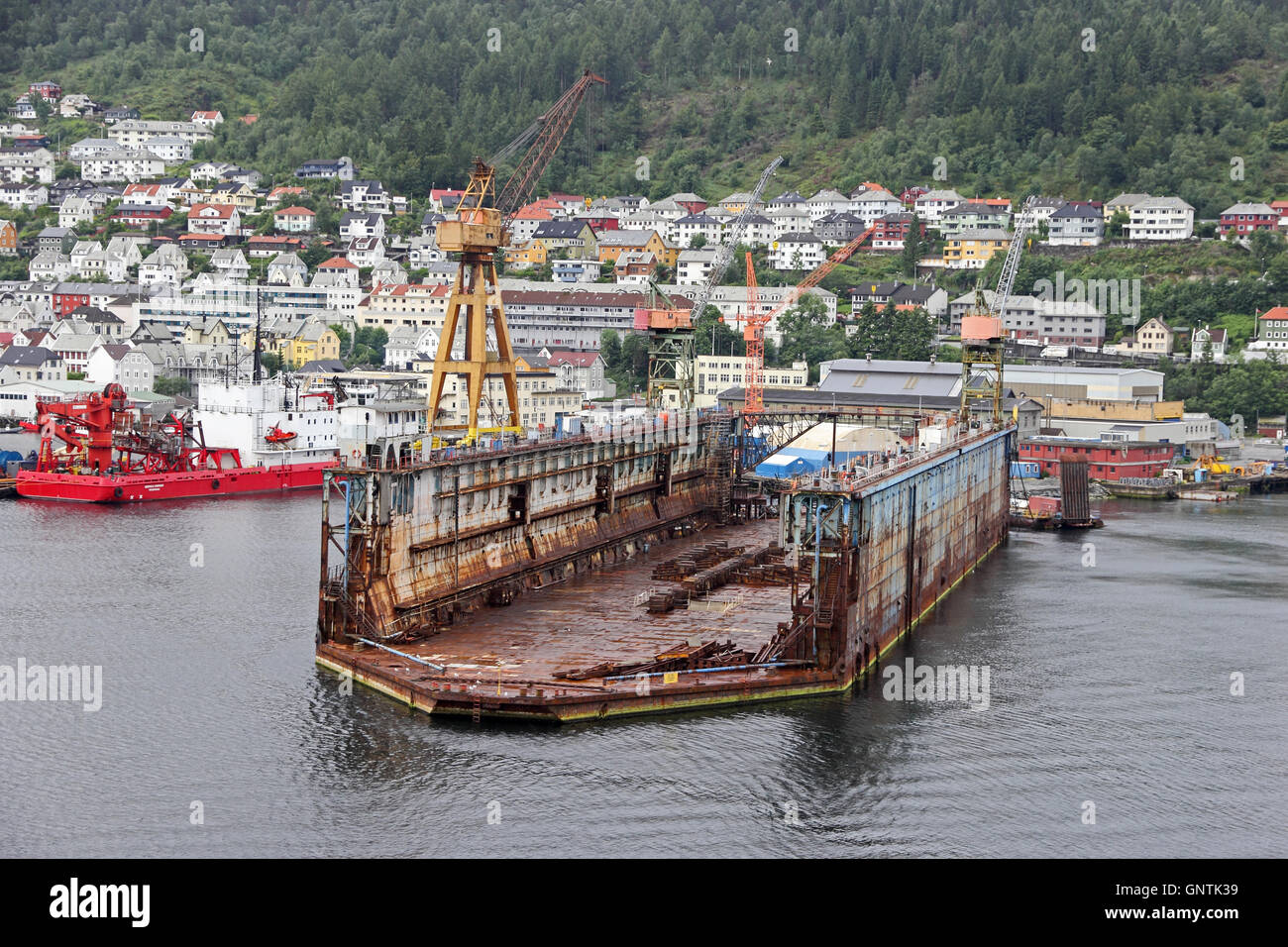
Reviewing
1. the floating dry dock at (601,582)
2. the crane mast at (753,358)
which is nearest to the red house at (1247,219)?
the crane mast at (753,358)

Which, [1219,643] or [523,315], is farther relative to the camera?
[523,315]

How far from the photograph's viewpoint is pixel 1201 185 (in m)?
128

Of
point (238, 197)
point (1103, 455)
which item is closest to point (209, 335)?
point (238, 197)

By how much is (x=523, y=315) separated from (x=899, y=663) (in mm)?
76503

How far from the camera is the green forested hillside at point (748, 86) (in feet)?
453

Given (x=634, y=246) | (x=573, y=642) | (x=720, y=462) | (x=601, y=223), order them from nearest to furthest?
(x=573, y=642), (x=720, y=462), (x=634, y=246), (x=601, y=223)

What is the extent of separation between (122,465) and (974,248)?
75.3 meters

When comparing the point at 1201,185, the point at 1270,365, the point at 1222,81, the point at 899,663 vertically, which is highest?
the point at 1222,81

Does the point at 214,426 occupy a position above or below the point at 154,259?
below

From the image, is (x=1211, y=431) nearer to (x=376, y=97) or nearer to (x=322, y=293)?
(x=322, y=293)

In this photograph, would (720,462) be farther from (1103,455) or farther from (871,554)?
(871,554)

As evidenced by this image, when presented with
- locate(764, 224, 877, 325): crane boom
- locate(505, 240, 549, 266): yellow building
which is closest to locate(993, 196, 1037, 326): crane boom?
locate(764, 224, 877, 325): crane boom

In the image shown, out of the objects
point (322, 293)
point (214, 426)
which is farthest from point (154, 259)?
point (214, 426)

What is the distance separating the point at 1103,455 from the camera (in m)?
81.6
